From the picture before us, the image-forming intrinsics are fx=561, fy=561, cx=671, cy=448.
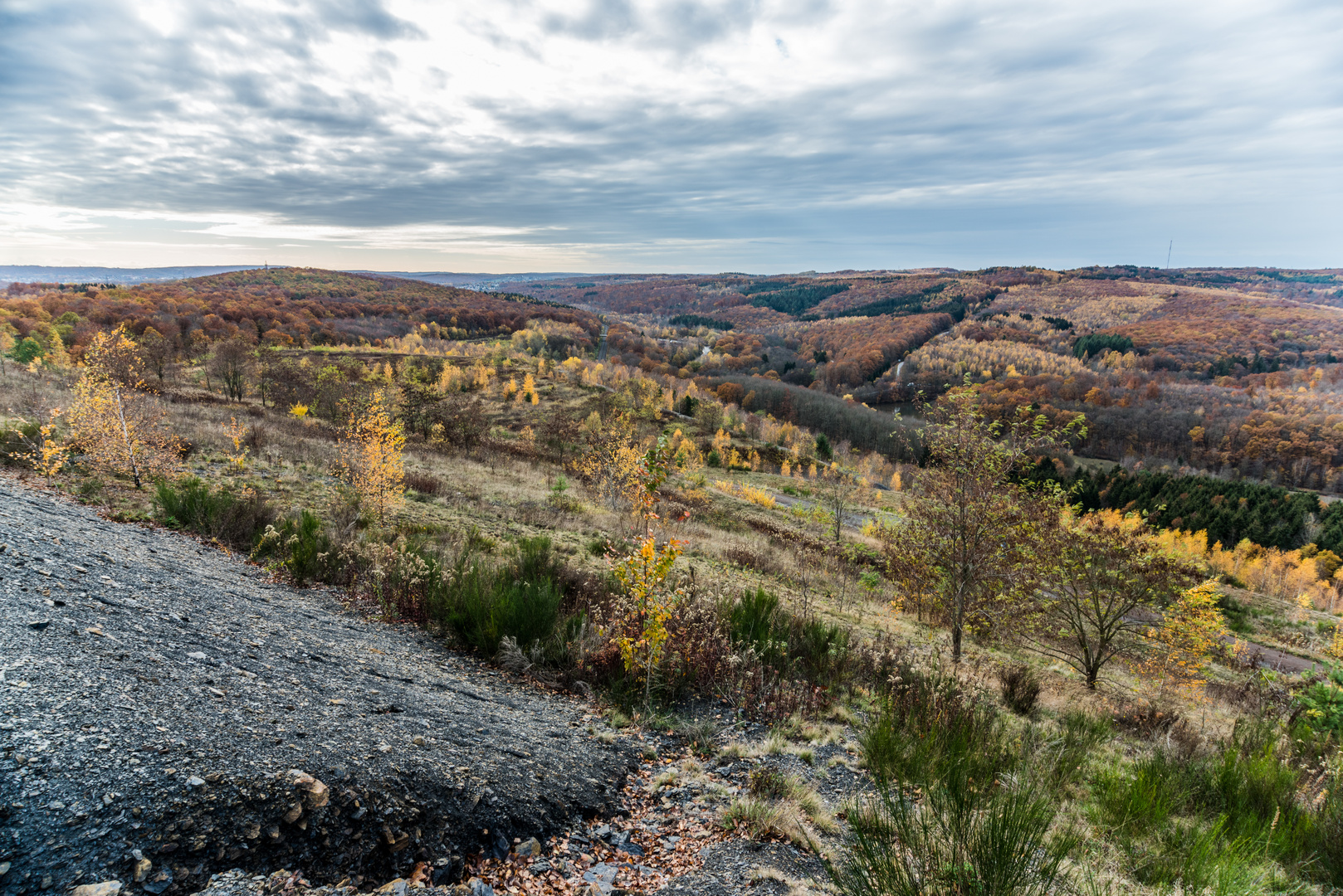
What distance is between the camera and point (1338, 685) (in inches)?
304

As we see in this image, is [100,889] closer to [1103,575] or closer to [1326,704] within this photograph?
[1326,704]

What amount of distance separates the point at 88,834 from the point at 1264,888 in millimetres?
6194

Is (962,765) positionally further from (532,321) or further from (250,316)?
(532,321)

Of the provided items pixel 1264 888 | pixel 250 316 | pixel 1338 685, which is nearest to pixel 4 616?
pixel 1264 888

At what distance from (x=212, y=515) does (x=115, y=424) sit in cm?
362

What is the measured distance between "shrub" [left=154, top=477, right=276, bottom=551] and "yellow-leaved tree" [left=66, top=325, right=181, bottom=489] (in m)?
1.59

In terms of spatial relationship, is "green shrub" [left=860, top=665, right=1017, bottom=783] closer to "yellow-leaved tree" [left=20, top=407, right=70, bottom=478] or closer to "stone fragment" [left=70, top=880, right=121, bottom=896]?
"stone fragment" [left=70, top=880, right=121, bottom=896]

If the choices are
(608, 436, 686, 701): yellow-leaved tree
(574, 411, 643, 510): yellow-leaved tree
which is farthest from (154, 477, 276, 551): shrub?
(574, 411, 643, 510): yellow-leaved tree

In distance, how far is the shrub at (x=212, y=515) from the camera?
10.2 m

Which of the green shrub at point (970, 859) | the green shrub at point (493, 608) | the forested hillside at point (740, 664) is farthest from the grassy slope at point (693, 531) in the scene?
the green shrub at point (493, 608)

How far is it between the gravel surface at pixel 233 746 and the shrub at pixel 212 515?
327 centimetres

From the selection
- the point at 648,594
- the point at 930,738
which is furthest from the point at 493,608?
the point at 930,738

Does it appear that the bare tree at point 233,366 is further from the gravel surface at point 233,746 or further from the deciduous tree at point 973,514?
the deciduous tree at point 973,514

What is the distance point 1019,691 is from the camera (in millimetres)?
8820
